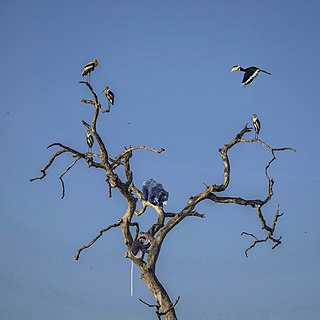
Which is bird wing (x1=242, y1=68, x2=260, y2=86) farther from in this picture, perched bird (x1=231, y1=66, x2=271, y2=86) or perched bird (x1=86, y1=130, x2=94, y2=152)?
perched bird (x1=86, y1=130, x2=94, y2=152)

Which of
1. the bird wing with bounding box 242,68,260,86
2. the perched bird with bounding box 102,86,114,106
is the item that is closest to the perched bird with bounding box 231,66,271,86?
the bird wing with bounding box 242,68,260,86

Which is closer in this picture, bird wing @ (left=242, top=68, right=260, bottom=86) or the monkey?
the monkey

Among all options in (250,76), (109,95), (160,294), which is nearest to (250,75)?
(250,76)

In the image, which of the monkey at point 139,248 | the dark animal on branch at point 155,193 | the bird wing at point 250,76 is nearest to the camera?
A: the monkey at point 139,248

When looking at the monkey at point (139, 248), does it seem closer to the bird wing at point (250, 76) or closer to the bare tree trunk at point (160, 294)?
the bare tree trunk at point (160, 294)

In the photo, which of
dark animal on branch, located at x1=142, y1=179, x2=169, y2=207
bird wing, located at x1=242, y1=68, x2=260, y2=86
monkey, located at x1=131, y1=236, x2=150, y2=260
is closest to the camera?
monkey, located at x1=131, y1=236, x2=150, y2=260

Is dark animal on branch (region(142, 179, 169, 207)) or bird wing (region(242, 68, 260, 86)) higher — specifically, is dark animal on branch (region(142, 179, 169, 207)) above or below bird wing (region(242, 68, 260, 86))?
below

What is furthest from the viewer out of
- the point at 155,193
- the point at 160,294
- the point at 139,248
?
the point at 155,193

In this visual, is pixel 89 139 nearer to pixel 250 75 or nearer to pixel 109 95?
pixel 109 95

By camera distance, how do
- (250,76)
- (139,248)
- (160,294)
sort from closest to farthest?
1. (160,294)
2. (139,248)
3. (250,76)

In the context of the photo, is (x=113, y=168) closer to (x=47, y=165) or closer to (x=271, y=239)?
(x=47, y=165)

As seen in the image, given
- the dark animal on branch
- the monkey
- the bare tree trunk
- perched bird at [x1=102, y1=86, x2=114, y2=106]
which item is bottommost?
the bare tree trunk

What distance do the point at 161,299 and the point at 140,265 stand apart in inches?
29.0

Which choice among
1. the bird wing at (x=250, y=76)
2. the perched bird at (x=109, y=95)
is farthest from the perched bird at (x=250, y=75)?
the perched bird at (x=109, y=95)
